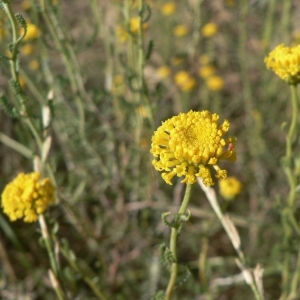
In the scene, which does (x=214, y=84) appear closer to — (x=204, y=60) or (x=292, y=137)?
(x=204, y=60)

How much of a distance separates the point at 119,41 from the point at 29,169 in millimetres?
818

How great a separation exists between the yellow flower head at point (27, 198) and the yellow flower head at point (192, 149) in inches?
15.1

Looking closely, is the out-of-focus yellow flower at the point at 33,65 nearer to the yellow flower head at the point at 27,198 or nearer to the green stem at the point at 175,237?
the yellow flower head at the point at 27,198

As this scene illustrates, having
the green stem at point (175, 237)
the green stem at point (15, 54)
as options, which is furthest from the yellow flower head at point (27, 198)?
the green stem at point (175, 237)

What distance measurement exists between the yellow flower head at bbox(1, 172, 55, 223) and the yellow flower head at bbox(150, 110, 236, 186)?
0.38 m

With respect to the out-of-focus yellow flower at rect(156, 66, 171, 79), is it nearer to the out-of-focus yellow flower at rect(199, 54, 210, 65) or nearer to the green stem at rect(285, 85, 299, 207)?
the out-of-focus yellow flower at rect(199, 54, 210, 65)

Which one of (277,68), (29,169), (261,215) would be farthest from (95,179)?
(277,68)

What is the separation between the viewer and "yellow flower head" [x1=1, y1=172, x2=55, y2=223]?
1.04 meters

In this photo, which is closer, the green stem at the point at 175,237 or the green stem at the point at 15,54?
the green stem at the point at 175,237

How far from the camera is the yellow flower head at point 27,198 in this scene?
1039 mm

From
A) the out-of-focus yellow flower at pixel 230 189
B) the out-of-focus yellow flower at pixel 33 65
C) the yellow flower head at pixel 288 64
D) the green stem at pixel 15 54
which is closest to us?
the green stem at pixel 15 54

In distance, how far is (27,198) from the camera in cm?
103

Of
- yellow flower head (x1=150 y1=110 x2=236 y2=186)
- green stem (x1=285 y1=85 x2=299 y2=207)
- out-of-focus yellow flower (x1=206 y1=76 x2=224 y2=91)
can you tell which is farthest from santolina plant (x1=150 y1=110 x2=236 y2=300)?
out-of-focus yellow flower (x1=206 y1=76 x2=224 y2=91)

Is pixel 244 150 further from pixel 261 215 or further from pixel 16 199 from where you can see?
pixel 16 199
